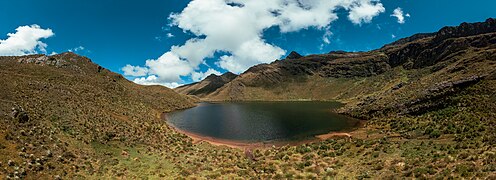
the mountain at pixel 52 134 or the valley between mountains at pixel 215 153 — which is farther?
the mountain at pixel 52 134

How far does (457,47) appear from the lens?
596 ft

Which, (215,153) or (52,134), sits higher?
(52,134)

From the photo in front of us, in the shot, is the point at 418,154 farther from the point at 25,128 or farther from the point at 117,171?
the point at 25,128

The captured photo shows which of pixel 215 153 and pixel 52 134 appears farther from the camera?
pixel 215 153

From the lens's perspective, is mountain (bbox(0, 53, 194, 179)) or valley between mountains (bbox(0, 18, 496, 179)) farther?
mountain (bbox(0, 53, 194, 179))

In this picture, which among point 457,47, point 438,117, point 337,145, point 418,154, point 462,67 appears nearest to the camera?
point 418,154

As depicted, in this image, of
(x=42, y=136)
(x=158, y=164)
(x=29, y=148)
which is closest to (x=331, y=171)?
(x=158, y=164)

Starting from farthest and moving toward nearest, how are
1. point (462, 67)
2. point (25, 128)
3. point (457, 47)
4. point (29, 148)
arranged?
point (457, 47), point (462, 67), point (25, 128), point (29, 148)

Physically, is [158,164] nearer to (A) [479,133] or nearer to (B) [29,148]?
(B) [29,148]

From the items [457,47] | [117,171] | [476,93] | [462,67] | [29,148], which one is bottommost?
[117,171]

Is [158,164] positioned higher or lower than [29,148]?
lower

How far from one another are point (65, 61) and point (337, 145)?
125671mm

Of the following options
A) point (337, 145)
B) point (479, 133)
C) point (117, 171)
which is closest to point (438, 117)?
point (479, 133)

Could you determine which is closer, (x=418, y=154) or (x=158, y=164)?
(x=418, y=154)
